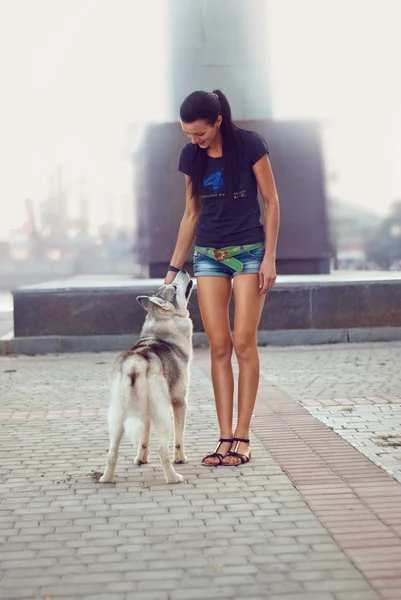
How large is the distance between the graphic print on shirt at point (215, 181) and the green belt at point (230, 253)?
1.23 feet

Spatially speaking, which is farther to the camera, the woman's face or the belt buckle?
the belt buckle

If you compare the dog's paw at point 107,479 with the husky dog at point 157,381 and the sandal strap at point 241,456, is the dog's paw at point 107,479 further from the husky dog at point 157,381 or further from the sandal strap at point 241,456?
the sandal strap at point 241,456

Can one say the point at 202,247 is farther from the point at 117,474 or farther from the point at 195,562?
the point at 195,562

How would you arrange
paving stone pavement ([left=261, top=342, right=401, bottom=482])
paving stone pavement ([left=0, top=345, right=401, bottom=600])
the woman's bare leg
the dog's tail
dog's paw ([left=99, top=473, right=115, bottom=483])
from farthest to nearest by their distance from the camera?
paving stone pavement ([left=261, top=342, right=401, bottom=482]) → the woman's bare leg → dog's paw ([left=99, top=473, right=115, bottom=483]) → the dog's tail → paving stone pavement ([left=0, top=345, right=401, bottom=600])

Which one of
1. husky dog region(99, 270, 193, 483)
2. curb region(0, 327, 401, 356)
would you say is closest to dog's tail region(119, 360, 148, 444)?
husky dog region(99, 270, 193, 483)

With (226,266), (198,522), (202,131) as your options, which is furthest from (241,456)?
(202,131)

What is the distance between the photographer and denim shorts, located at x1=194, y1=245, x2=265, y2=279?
5.86 m

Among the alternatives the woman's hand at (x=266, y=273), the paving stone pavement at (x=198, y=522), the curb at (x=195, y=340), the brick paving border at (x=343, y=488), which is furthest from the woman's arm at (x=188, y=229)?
the curb at (x=195, y=340)

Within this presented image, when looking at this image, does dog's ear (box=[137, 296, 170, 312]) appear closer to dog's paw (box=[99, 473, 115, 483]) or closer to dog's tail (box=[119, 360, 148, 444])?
dog's tail (box=[119, 360, 148, 444])

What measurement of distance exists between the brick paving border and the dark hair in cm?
178

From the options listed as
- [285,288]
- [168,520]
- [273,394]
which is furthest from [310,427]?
[285,288]

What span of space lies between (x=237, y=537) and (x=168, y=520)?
0.47 metres

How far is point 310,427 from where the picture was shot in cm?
705

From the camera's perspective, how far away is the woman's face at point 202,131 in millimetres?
5672
